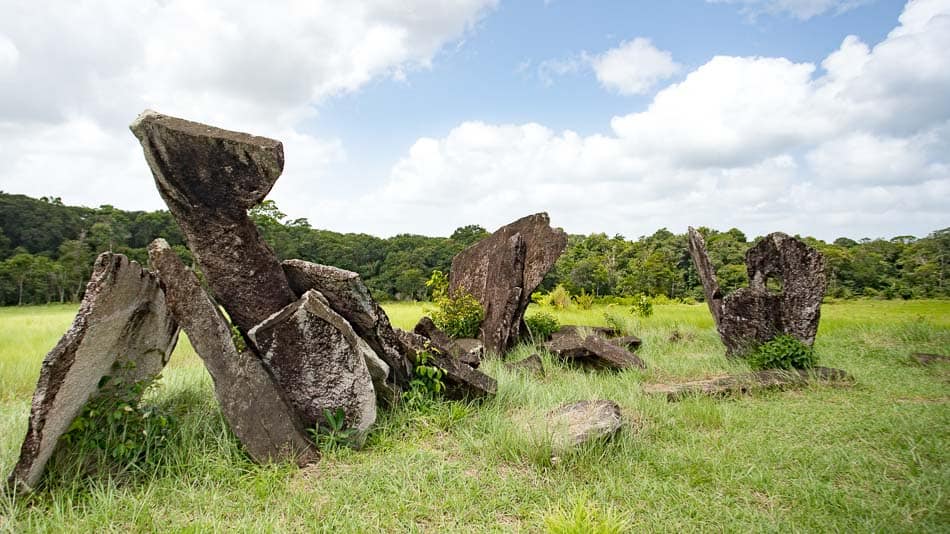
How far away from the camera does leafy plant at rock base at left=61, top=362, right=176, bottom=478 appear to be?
4.50 metres

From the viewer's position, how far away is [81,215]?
35.8 metres

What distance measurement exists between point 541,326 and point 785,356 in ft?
19.0

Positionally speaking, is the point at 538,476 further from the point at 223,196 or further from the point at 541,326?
the point at 541,326

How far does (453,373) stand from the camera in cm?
646

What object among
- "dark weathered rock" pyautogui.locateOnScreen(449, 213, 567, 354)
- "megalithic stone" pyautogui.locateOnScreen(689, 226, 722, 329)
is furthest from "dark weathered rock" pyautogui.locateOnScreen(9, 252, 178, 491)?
"megalithic stone" pyautogui.locateOnScreen(689, 226, 722, 329)

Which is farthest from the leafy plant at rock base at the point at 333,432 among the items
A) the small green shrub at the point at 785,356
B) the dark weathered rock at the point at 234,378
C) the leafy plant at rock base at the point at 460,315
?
the small green shrub at the point at 785,356

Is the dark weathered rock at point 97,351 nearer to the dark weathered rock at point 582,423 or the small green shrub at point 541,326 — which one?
the dark weathered rock at point 582,423

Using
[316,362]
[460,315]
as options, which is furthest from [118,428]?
[460,315]

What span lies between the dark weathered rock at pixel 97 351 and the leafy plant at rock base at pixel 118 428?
0.09 meters

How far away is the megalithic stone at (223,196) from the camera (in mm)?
4969

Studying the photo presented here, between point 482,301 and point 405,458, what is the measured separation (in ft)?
24.5

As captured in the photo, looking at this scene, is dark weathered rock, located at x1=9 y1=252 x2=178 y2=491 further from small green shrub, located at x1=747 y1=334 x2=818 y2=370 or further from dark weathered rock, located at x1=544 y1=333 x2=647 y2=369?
small green shrub, located at x1=747 y1=334 x2=818 y2=370

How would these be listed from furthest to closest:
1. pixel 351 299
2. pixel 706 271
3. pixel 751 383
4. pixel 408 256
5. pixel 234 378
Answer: pixel 408 256 → pixel 706 271 → pixel 751 383 → pixel 351 299 → pixel 234 378

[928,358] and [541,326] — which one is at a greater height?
[541,326]
